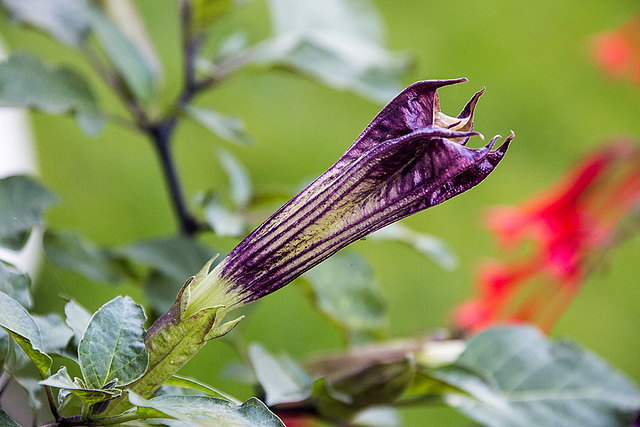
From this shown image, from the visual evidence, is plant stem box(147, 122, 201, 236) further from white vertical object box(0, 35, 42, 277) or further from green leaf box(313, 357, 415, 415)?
white vertical object box(0, 35, 42, 277)

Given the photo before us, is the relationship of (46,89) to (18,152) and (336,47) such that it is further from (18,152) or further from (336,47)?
(18,152)

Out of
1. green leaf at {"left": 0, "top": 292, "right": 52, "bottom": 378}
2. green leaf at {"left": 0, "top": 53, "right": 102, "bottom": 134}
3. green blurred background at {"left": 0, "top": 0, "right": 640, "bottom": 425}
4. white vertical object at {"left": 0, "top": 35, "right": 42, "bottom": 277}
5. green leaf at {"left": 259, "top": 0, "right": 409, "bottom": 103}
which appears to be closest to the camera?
green leaf at {"left": 0, "top": 292, "right": 52, "bottom": 378}

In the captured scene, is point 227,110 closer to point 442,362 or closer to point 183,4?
point 183,4

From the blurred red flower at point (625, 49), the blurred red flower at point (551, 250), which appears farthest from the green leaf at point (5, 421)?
the blurred red flower at point (625, 49)

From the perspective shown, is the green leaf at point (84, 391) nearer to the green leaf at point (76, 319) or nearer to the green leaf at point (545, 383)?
the green leaf at point (76, 319)

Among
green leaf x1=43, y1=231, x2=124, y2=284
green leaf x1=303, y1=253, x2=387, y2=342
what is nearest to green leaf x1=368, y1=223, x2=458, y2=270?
green leaf x1=303, y1=253, x2=387, y2=342

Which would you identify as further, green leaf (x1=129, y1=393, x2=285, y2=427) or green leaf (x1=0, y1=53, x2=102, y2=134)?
green leaf (x1=0, y1=53, x2=102, y2=134)
